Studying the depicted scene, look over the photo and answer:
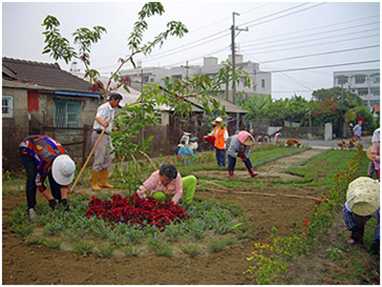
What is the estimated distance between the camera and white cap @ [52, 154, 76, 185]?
5.19 metres

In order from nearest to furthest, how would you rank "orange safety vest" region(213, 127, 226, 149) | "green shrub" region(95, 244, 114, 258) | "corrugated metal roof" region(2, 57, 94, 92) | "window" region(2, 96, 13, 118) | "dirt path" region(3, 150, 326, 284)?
"dirt path" region(3, 150, 326, 284)
"green shrub" region(95, 244, 114, 258)
"window" region(2, 96, 13, 118)
"orange safety vest" region(213, 127, 226, 149)
"corrugated metal roof" region(2, 57, 94, 92)

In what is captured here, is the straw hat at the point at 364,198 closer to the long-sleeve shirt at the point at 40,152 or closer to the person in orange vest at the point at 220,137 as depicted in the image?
the long-sleeve shirt at the point at 40,152

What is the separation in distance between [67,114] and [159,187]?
7.10 m

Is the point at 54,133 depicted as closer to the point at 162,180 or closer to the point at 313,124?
the point at 162,180

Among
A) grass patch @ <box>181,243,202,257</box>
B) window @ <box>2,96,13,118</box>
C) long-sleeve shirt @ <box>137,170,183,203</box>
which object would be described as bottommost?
grass patch @ <box>181,243,202,257</box>

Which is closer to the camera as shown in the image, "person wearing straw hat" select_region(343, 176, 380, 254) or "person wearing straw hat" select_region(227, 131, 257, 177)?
"person wearing straw hat" select_region(343, 176, 380, 254)

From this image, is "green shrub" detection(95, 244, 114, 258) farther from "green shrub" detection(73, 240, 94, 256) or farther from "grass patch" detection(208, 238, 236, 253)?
"grass patch" detection(208, 238, 236, 253)

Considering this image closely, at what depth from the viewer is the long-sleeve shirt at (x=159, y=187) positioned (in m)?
5.67

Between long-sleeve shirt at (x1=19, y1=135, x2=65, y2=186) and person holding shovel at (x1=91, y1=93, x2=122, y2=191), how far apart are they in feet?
4.02

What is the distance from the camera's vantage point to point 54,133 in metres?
11.0

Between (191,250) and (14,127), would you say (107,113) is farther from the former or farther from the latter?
(14,127)

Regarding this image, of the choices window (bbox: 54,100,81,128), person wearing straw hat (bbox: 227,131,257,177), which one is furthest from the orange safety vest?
window (bbox: 54,100,81,128)

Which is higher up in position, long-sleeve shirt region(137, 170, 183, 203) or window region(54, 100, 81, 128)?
window region(54, 100, 81, 128)

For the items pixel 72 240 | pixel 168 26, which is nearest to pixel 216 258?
pixel 72 240
